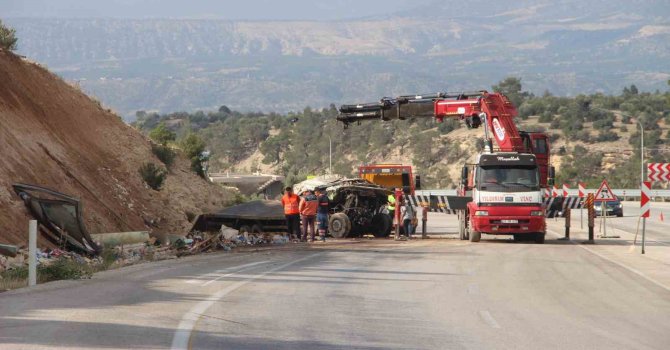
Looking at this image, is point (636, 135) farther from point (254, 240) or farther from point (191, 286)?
point (191, 286)

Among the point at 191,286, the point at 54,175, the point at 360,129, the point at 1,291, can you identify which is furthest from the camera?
the point at 360,129

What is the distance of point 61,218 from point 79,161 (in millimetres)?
8607

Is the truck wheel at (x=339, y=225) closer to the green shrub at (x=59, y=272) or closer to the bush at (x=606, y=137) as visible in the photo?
the green shrub at (x=59, y=272)

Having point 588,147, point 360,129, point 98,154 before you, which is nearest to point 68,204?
point 98,154

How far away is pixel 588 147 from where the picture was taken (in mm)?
109375

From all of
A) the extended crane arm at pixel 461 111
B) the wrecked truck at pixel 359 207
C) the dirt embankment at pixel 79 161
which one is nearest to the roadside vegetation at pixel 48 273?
the dirt embankment at pixel 79 161

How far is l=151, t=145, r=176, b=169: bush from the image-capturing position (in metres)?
43.5

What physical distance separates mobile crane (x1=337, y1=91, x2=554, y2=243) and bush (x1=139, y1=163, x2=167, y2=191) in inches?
259

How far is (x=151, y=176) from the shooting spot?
129 feet

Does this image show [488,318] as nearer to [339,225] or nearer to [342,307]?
[342,307]

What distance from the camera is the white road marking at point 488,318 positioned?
15.9 m

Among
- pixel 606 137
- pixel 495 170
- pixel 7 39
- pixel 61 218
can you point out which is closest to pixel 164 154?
pixel 7 39

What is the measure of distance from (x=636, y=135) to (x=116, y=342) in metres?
101

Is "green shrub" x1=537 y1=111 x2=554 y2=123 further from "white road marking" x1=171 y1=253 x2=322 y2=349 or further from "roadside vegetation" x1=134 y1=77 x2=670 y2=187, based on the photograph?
"white road marking" x1=171 y1=253 x2=322 y2=349
